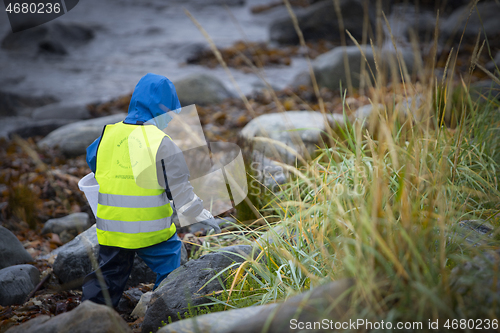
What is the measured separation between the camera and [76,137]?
20.0 feet

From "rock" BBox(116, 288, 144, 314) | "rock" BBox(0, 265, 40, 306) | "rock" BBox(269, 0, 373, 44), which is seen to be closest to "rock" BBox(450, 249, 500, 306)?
"rock" BBox(116, 288, 144, 314)

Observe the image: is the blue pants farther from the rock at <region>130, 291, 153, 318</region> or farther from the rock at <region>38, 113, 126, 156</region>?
the rock at <region>38, 113, 126, 156</region>

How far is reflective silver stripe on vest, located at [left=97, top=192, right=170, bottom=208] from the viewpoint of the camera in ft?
7.23

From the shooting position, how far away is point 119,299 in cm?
244

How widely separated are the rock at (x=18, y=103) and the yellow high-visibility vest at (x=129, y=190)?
9213mm

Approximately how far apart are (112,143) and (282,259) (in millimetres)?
1304

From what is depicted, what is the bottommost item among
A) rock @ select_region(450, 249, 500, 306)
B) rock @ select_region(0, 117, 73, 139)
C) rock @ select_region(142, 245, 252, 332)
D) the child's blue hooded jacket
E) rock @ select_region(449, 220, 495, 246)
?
rock @ select_region(0, 117, 73, 139)

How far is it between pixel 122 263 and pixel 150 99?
114cm

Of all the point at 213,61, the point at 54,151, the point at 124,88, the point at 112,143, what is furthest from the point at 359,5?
the point at 112,143

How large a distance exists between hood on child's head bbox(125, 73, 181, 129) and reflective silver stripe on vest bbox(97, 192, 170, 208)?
0.50 metres

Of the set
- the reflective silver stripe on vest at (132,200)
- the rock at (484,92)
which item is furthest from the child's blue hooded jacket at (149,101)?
the rock at (484,92)

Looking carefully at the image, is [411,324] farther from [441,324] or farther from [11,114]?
[11,114]

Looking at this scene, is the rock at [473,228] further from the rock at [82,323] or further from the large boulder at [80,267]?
the large boulder at [80,267]

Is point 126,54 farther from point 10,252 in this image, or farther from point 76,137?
point 10,252
